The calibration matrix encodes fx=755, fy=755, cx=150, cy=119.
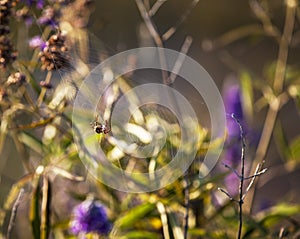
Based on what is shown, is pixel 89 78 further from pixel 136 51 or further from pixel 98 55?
pixel 136 51

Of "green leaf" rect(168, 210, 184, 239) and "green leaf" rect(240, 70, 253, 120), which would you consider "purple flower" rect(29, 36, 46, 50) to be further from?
"green leaf" rect(240, 70, 253, 120)

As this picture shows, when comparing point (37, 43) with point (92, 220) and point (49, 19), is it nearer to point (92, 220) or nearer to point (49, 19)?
point (49, 19)

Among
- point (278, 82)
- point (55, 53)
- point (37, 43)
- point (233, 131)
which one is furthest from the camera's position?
point (278, 82)

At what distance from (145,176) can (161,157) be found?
0.06 meters

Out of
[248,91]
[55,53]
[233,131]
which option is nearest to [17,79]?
[55,53]

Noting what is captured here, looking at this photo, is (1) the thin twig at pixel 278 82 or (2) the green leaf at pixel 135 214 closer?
(2) the green leaf at pixel 135 214

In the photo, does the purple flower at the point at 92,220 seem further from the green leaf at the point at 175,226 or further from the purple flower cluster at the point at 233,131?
the purple flower cluster at the point at 233,131

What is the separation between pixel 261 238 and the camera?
139cm

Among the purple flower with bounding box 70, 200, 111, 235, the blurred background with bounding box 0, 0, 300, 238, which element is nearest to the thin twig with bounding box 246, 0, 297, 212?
the blurred background with bounding box 0, 0, 300, 238

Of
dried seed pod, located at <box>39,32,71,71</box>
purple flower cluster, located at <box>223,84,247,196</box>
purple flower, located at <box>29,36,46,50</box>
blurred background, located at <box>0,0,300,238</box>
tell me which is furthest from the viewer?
purple flower cluster, located at <box>223,84,247,196</box>

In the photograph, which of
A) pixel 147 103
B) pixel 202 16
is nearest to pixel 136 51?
pixel 147 103

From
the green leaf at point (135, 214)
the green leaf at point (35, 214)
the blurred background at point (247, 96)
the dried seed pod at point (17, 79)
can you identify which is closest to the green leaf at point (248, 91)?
the blurred background at point (247, 96)

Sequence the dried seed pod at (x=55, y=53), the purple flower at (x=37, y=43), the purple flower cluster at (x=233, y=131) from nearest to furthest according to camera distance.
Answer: the dried seed pod at (x=55, y=53) < the purple flower at (x=37, y=43) < the purple flower cluster at (x=233, y=131)

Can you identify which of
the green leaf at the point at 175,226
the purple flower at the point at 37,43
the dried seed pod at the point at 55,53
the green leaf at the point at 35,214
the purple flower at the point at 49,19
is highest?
the purple flower at the point at 49,19
